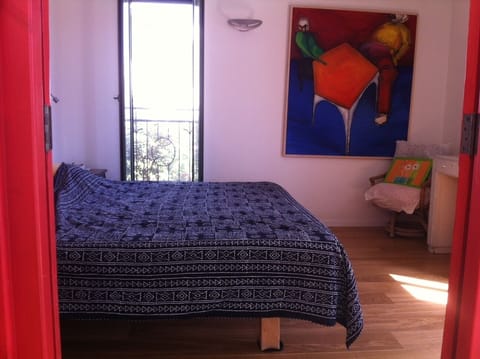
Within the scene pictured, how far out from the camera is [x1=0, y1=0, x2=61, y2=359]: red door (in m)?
0.67

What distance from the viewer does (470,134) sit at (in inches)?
30.8

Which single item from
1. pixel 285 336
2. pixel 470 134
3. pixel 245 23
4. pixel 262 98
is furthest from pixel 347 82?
pixel 470 134

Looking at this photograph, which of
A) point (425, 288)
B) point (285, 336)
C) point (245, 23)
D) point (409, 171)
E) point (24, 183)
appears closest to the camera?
point (24, 183)

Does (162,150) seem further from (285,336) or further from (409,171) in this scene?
(285,336)

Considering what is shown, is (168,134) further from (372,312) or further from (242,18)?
(372,312)

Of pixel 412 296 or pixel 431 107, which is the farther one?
pixel 431 107

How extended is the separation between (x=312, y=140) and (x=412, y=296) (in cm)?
202

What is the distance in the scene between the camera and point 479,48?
0.75 meters

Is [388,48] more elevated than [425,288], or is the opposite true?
[388,48]

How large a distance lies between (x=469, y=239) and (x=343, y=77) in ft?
11.6

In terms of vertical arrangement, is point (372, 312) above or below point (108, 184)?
below

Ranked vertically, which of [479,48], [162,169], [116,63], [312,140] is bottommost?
[162,169]

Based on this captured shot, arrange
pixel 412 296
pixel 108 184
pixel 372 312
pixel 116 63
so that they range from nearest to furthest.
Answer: pixel 372 312 < pixel 412 296 < pixel 108 184 < pixel 116 63

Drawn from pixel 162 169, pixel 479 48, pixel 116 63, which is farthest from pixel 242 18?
pixel 479 48
